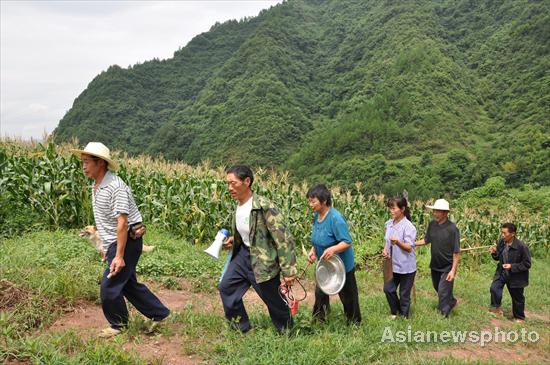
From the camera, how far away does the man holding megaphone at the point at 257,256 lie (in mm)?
4594

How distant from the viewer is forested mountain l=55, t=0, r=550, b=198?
44.4 m

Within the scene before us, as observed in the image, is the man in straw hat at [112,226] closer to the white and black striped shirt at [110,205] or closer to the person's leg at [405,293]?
the white and black striped shirt at [110,205]

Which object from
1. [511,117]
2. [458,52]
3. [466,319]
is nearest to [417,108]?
[511,117]

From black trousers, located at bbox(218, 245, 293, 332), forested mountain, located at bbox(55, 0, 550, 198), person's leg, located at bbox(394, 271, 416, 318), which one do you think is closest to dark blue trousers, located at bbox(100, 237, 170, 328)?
black trousers, located at bbox(218, 245, 293, 332)

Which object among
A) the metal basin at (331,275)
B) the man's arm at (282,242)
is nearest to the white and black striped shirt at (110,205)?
the man's arm at (282,242)

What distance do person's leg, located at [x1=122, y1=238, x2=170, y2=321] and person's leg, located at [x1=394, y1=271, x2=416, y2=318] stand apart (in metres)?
3.09

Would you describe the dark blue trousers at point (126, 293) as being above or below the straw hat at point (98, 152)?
below

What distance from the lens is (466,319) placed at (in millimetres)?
6758

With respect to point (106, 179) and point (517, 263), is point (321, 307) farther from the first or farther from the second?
point (517, 263)

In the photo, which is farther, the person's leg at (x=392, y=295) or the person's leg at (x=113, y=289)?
the person's leg at (x=392, y=295)

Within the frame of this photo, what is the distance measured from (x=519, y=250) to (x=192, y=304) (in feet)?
17.3

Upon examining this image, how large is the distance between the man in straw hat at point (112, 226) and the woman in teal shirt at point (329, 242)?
6.23 ft

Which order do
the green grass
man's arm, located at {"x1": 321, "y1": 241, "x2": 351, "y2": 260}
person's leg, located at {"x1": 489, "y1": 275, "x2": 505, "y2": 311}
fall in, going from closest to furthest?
1. the green grass
2. man's arm, located at {"x1": 321, "y1": 241, "x2": 351, "y2": 260}
3. person's leg, located at {"x1": 489, "y1": 275, "x2": 505, "y2": 311}

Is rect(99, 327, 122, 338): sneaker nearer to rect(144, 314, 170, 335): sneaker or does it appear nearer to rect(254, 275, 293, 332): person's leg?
rect(144, 314, 170, 335): sneaker
